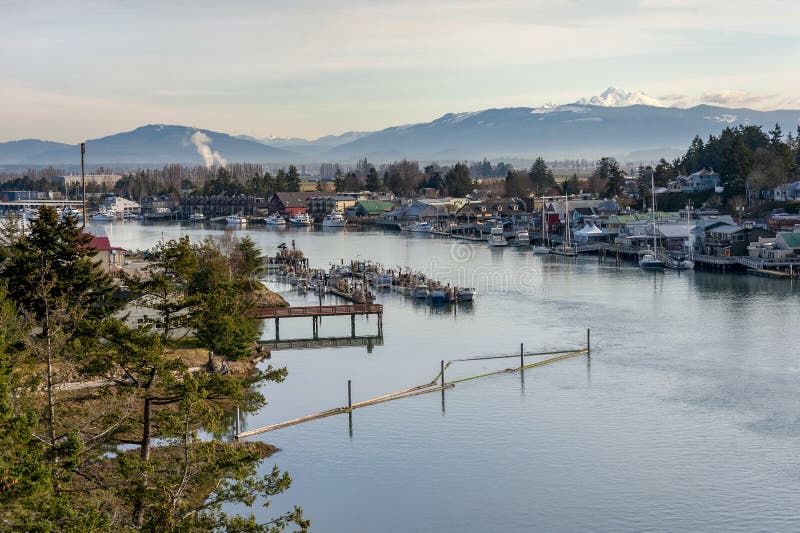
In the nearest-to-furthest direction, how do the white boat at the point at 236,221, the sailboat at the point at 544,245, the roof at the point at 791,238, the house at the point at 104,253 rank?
the house at the point at 104,253 < the roof at the point at 791,238 < the sailboat at the point at 544,245 < the white boat at the point at 236,221

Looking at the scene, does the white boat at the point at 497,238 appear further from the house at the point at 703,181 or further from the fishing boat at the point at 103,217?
the fishing boat at the point at 103,217

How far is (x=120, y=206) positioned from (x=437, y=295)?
→ 5388 centimetres

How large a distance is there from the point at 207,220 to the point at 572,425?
188 feet

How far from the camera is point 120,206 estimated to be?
75125 mm

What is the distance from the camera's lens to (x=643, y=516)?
11.2 m

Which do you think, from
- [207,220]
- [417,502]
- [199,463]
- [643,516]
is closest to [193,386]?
[199,463]

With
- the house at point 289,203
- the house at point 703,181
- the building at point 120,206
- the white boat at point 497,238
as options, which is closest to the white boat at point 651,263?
the white boat at point 497,238

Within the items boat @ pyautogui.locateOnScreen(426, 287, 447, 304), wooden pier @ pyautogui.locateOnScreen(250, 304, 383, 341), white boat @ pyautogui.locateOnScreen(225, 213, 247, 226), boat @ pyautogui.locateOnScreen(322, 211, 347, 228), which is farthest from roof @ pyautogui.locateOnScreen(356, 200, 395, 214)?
wooden pier @ pyautogui.locateOnScreen(250, 304, 383, 341)

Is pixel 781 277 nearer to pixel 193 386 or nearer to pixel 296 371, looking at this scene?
pixel 296 371

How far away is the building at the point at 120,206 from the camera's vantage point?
74.1 m

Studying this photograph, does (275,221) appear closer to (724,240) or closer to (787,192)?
(787,192)

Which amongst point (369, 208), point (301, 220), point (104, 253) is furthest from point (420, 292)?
point (369, 208)

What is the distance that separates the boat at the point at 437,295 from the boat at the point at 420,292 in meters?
0.23

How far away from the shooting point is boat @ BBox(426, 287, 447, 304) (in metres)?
26.9
